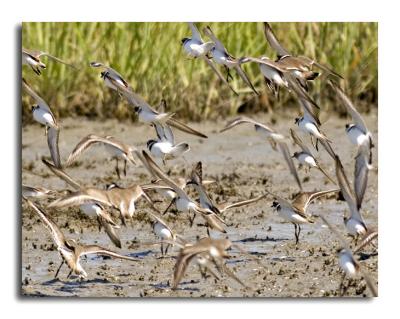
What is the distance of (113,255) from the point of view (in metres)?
8.25

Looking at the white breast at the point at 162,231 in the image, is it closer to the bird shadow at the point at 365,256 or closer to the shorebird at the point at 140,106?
the shorebird at the point at 140,106

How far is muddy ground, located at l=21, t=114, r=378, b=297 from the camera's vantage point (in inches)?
325

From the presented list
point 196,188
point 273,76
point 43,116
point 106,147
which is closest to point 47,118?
point 43,116

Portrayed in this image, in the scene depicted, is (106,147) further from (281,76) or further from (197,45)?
(281,76)

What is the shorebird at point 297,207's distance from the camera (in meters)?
8.73

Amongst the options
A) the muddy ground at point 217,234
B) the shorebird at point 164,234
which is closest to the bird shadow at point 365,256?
the muddy ground at point 217,234

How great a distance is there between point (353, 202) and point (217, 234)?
81 centimetres

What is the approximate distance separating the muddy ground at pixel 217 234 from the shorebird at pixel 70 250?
60 millimetres

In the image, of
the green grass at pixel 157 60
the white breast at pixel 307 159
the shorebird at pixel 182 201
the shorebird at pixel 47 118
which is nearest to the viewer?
the shorebird at pixel 182 201

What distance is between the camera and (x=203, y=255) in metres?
8.12

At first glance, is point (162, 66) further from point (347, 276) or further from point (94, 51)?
point (347, 276)

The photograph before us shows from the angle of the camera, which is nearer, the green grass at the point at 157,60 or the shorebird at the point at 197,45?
the shorebird at the point at 197,45

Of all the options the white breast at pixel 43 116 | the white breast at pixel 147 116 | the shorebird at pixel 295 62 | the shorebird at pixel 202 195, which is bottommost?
the shorebird at pixel 202 195
